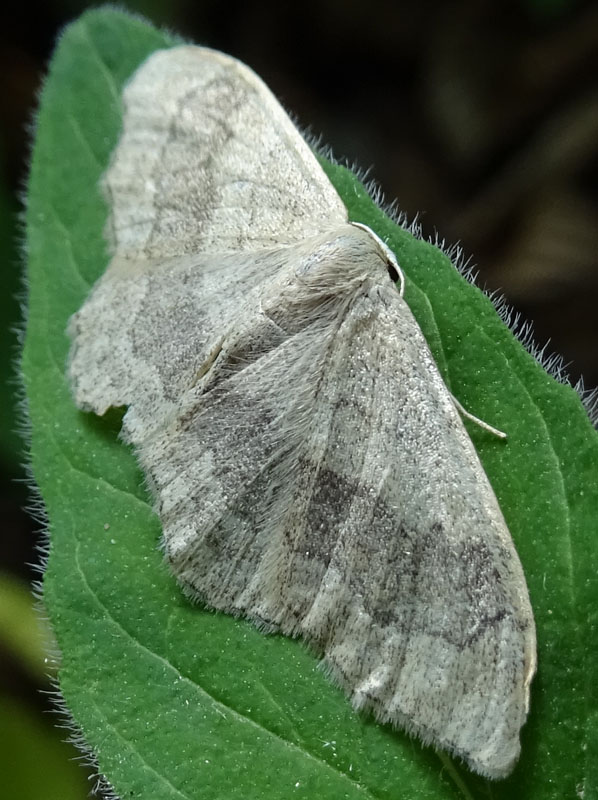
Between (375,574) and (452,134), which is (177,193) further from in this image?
(452,134)

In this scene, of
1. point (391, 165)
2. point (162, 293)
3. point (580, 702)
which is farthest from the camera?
point (391, 165)

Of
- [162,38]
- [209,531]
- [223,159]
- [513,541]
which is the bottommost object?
[209,531]

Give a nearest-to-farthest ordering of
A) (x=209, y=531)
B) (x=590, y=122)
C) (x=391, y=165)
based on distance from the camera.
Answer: (x=209, y=531) < (x=590, y=122) < (x=391, y=165)

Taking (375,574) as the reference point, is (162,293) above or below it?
above

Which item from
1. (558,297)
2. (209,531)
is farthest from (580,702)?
(558,297)

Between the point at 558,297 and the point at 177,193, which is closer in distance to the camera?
the point at 177,193
